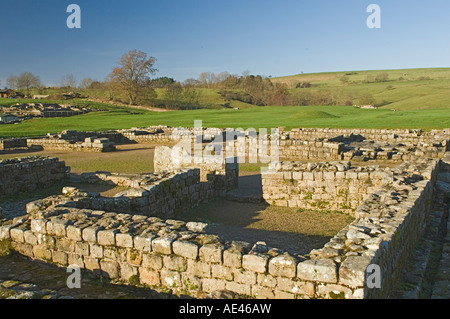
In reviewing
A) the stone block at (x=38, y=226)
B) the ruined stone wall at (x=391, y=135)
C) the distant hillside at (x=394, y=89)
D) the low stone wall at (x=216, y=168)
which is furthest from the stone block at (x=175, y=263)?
the distant hillside at (x=394, y=89)

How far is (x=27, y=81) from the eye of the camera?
89.6m

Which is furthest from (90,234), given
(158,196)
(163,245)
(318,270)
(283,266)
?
(158,196)

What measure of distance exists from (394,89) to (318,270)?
94.6 m

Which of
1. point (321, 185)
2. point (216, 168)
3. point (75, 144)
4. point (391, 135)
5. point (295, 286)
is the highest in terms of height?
point (391, 135)

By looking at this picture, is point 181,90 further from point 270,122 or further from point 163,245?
point 163,245

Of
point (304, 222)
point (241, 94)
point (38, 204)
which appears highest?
point (241, 94)

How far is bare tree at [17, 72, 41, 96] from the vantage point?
89938mm

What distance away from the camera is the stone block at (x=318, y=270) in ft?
16.1

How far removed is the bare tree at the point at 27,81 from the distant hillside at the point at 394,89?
6069cm

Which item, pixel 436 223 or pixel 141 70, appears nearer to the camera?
pixel 436 223

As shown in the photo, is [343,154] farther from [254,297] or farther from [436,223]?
[254,297]

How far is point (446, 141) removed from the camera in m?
21.5

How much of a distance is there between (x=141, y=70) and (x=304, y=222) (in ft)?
200
